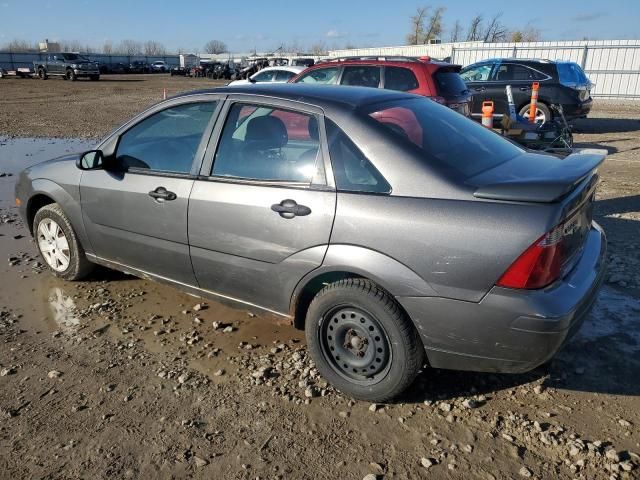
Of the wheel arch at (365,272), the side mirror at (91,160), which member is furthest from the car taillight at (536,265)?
the side mirror at (91,160)

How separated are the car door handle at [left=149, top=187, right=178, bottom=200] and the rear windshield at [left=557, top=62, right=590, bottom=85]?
12235 millimetres

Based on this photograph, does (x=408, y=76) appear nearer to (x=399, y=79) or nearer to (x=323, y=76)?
(x=399, y=79)

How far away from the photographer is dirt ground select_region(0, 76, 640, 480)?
257 cm

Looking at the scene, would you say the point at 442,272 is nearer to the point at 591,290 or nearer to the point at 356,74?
the point at 591,290

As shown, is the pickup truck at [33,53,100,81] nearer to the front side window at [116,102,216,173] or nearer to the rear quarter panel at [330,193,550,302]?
the front side window at [116,102,216,173]

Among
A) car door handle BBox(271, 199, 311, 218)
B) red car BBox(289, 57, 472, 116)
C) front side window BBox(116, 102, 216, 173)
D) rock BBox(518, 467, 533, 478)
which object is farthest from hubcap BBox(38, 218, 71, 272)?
red car BBox(289, 57, 472, 116)

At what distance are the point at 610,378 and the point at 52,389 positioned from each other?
338cm

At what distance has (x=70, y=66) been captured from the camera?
41.0 meters

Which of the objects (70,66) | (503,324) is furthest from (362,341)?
(70,66)

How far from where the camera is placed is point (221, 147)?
348cm

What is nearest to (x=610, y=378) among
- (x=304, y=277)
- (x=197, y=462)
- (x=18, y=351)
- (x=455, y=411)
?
(x=455, y=411)

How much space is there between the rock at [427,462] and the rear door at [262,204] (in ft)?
3.74

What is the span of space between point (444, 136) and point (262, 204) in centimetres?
119

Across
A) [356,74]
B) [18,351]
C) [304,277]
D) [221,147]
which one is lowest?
[18,351]
